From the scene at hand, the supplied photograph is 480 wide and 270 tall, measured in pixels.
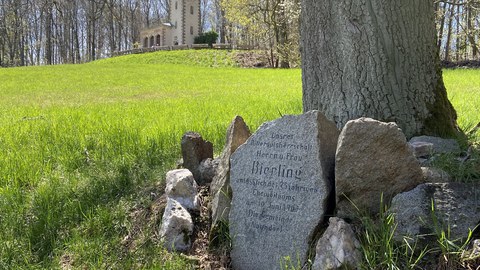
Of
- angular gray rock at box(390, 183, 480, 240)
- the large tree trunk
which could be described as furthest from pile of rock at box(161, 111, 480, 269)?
the large tree trunk

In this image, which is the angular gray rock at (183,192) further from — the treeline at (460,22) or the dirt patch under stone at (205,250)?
the treeline at (460,22)

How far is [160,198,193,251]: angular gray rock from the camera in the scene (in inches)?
132

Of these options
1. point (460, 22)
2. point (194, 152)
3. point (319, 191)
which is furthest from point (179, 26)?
point (319, 191)

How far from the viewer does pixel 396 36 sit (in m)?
3.79

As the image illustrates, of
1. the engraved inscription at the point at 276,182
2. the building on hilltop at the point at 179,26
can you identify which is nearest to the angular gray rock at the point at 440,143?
the engraved inscription at the point at 276,182

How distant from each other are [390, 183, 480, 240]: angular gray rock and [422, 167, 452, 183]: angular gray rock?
0.20m

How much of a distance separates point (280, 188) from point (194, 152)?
1.15 metres

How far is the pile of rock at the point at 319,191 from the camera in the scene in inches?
105

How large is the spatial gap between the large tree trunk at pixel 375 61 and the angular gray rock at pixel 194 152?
1117 millimetres

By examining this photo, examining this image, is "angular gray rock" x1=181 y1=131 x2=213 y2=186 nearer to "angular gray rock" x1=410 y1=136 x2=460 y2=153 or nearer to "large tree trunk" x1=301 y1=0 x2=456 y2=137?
"large tree trunk" x1=301 y1=0 x2=456 y2=137

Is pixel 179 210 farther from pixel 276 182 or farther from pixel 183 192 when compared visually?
pixel 276 182

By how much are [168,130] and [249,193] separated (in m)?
2.77

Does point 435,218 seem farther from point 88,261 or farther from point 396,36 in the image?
point 88,261

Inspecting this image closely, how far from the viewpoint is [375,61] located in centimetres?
375
